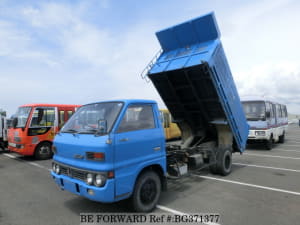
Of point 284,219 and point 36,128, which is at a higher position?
point 36,128

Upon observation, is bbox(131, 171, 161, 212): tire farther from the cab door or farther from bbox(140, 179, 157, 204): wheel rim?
the cab door

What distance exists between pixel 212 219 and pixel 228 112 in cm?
328

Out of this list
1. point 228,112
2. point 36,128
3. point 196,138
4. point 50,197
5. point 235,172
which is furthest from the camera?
point 36,128

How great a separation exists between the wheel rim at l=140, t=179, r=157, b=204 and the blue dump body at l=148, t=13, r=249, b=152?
3010 millimetres

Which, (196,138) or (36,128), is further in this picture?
(36,128)

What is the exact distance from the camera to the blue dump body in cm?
561

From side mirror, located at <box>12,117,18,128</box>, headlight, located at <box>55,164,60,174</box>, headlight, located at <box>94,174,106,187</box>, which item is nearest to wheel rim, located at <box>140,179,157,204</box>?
headlight, located at <box>94,174,106,187</box>

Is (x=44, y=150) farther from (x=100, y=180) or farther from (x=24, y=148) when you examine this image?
(x=100, y=180)

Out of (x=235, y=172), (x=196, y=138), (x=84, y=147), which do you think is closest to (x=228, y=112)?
(x=196, y=138)

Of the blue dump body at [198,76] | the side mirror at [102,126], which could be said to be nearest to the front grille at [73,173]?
the side mirror at [102,126]

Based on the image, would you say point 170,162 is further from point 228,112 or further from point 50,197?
point 50,197

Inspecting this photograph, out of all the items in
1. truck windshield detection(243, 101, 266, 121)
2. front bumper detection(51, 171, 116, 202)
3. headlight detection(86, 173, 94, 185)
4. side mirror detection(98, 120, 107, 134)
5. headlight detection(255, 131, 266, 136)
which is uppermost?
truck windshield detection(243, 101, 266, 121)

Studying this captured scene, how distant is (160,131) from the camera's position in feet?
14.3

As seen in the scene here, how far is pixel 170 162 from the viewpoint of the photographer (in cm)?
525
